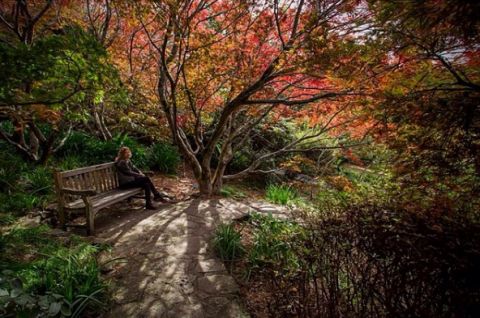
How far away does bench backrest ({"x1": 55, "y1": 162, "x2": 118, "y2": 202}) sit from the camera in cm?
396

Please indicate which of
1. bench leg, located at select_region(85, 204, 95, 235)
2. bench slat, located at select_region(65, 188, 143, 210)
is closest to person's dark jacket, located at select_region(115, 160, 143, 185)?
bench slat, located at select_region(65, 188, 143, 210)

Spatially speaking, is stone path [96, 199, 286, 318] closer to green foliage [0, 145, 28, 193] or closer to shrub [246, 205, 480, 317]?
shrub [246, 205, 480, 317]

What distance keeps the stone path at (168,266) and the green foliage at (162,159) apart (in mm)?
2858

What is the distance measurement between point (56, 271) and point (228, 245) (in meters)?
1.83

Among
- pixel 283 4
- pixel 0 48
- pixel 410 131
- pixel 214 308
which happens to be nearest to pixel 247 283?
pixel 214 308

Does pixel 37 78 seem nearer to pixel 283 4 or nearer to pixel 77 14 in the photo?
pixel 283 4

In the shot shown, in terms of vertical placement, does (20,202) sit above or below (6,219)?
above

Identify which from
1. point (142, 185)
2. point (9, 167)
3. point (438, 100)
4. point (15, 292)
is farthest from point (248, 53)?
point (9, 167)

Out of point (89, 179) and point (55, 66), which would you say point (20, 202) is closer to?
point (89, 179)

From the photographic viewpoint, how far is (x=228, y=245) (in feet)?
11.0

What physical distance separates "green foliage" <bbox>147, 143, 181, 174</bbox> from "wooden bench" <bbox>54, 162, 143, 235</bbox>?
234 cm

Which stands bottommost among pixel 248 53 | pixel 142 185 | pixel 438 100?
pixel 142 185

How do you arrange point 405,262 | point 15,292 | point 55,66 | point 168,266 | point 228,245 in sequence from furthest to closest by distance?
point 228,245, point 168,266, point 55,66, point 405,262, point 15,292

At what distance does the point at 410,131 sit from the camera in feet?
7.93
